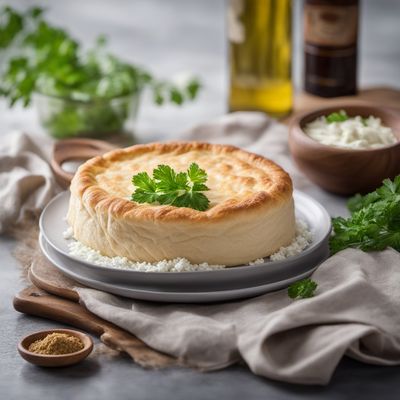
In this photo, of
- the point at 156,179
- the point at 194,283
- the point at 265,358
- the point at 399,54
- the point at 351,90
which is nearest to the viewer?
the point at 265,358

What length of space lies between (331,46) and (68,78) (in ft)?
4.05

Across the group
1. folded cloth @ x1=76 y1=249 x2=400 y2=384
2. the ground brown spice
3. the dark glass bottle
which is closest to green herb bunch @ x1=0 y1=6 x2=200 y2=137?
the dark glass bottle

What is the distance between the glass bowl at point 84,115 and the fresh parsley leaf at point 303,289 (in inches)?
71.0

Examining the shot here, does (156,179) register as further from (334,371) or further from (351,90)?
(351,90)

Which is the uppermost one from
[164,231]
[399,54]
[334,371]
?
[164,231]

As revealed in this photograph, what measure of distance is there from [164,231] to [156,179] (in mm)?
228

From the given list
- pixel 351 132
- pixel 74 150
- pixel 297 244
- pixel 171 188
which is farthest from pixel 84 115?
pixel 297 244

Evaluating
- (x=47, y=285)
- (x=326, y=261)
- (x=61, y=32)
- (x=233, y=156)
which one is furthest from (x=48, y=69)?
(x=326, y=261)

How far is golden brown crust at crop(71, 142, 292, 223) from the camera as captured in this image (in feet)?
8.86

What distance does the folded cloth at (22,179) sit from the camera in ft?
11.3

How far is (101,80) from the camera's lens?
14.3 ft

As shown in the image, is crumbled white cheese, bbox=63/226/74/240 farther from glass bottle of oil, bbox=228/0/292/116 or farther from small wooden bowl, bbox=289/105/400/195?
glass bottle of oil, bbox=228/0/292/116

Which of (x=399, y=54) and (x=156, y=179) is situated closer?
(x=156, y=179)

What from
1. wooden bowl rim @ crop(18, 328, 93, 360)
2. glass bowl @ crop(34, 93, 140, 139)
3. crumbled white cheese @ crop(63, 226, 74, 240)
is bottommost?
glass bowl @ crop(34, 93, 140, 139)
